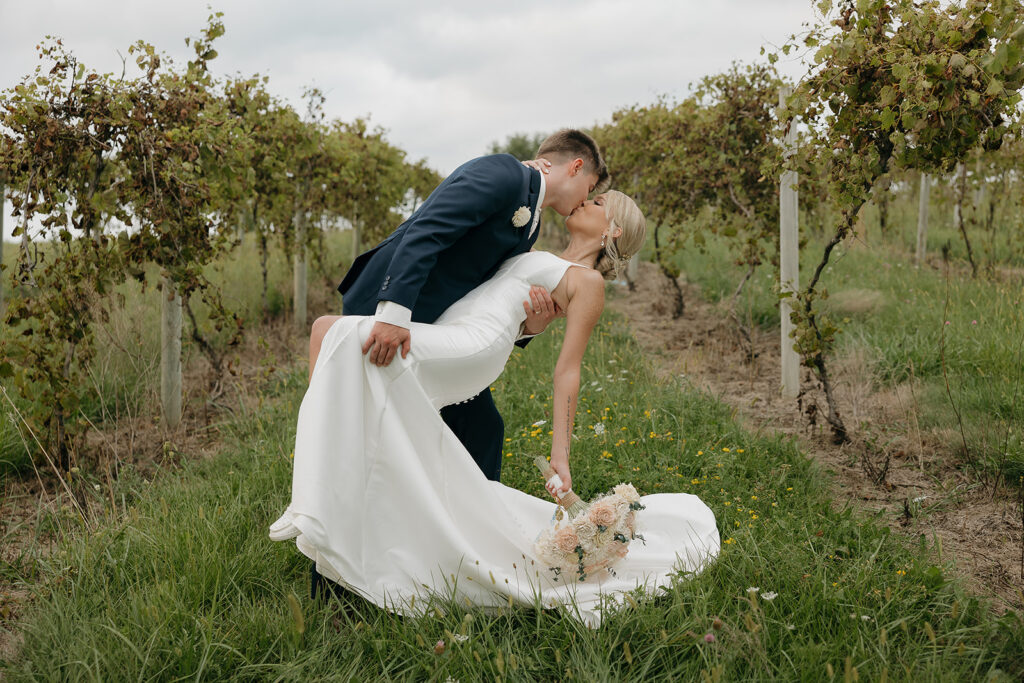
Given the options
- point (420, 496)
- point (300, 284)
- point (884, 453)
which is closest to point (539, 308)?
point (420, 496)

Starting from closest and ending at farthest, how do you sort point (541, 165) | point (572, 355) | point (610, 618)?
point (610, 618), point (572, 355), point (541, 165)

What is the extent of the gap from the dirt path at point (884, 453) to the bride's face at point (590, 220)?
1921 mm

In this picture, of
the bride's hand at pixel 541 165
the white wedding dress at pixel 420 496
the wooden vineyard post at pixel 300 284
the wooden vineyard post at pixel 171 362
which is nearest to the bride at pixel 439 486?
the white wedding dress at pixel 420 496

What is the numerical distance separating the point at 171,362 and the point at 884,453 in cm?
495

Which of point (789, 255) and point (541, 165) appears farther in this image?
point (789, 255)

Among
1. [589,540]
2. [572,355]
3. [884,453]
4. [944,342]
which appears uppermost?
[572,355]

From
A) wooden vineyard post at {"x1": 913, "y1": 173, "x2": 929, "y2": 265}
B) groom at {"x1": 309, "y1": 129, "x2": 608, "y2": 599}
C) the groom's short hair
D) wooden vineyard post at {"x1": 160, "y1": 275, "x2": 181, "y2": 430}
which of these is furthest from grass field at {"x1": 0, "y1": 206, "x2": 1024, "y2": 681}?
wooden vineyard post at {"x1": 913, "y1": 173, "x2": 929, "y2": 265}

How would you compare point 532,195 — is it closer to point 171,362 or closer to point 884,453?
point 884,453

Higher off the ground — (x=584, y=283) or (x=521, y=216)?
(x=521, y=216)

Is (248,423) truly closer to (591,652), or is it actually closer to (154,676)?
(154,676)

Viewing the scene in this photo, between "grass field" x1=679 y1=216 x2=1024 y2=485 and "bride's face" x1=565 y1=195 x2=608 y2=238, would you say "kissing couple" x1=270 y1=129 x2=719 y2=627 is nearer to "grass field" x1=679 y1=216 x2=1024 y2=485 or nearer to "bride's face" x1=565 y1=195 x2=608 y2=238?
"bride's face" x1=565 y1=195 x2=608 y2=238

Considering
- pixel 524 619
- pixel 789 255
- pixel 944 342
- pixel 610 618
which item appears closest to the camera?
pixel 610 618

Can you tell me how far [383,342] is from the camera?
8.64 feet

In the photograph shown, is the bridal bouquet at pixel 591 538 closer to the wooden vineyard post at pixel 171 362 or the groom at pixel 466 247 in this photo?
the groom at pixel 466 247
